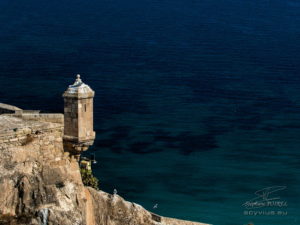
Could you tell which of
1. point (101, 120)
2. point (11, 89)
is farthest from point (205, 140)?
point (11, 89)

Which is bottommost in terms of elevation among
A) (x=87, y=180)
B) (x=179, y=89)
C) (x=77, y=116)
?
(x=77, y=116)

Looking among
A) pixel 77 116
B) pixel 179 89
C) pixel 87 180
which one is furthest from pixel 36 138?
pixel 179 89

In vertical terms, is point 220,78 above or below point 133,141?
above

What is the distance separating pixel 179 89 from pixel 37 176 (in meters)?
70.5

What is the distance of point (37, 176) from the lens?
71.5 feet

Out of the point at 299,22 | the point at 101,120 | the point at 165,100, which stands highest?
the point at 299,22

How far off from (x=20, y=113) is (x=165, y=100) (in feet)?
201

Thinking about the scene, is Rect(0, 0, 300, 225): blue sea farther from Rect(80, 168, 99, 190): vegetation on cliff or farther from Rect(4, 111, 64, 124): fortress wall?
Rect(4, 111, 64, 124): fortress wall

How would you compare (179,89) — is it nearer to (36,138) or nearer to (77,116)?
(77,116)

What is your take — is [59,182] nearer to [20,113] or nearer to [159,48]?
[20,113]

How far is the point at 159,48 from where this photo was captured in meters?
125

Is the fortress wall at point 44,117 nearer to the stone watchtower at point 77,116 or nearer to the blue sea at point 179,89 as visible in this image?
the stone watchtower at point 77,116

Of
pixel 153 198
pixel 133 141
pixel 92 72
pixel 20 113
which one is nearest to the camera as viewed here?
pixel 20 113

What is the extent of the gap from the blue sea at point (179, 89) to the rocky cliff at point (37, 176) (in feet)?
79.7
